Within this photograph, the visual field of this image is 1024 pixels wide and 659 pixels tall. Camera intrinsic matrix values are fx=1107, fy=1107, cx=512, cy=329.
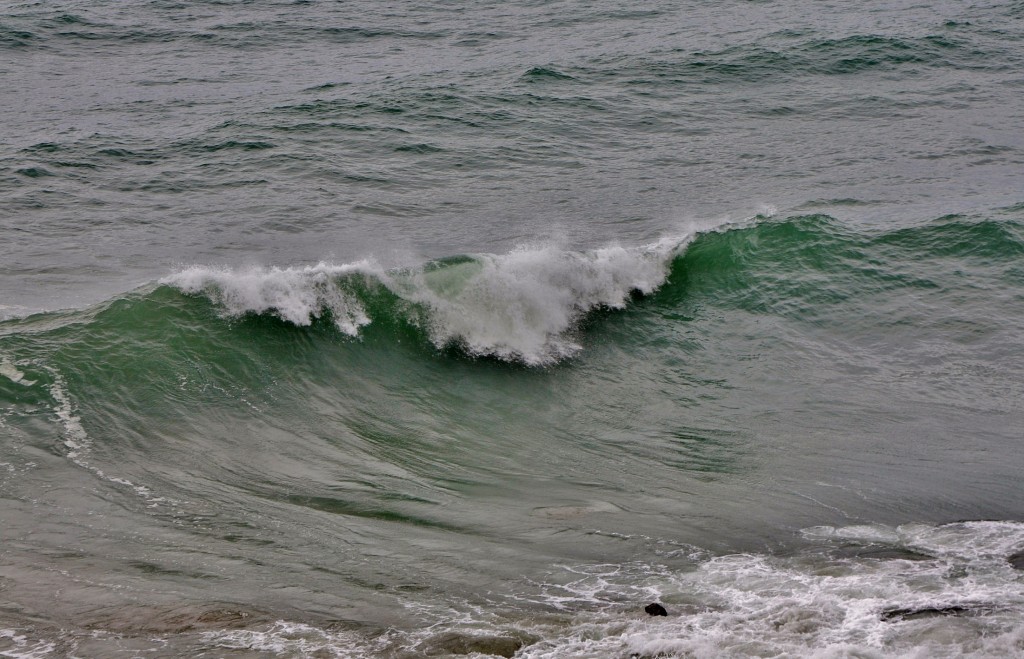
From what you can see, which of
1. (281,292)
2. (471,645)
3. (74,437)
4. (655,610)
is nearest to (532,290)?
(281,292)

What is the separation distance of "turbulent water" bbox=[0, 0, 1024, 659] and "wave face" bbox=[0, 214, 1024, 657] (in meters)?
0.04

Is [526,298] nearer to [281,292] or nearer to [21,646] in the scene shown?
[281,292]

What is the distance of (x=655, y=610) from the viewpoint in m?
6.94

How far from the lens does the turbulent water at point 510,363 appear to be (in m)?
7.12

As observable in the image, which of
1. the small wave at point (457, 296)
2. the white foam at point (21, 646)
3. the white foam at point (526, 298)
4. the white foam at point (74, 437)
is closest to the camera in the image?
the white foam at point (21, 646)

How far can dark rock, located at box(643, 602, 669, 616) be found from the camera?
272 inches

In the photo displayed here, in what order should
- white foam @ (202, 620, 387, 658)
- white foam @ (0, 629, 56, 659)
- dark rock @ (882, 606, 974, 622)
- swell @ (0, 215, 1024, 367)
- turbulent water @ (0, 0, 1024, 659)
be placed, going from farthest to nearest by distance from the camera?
swell @ (0, 215, 1024, 367) → turbulent water @ (0, 0, 1024, 659) → dark rock @ (882, 606, 974, 622) → white foam @ (202, 620, 387, 658) → white foam @ (0, 629, 56, 659)

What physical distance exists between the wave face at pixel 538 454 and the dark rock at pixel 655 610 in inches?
3.3

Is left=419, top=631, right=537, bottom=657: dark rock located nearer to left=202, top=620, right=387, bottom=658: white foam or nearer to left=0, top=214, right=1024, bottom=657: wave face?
left=0, top=214, right=1024, bottom=657: wave face

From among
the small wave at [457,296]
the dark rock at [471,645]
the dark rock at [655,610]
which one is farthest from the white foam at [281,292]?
the dark rock at [655,610]

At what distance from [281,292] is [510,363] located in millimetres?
2583

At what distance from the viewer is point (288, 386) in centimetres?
1080

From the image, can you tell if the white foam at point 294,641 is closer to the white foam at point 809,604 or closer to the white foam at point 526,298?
the white foam at point 809,604

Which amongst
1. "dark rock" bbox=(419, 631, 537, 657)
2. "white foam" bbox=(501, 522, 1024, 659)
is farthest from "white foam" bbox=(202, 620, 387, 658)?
"white foam" bbox=(501, 522, 1024, 659)
